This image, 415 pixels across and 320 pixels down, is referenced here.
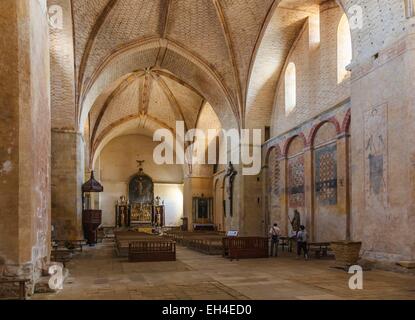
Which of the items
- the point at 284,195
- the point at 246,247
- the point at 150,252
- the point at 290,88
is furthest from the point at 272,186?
the point at 150,252

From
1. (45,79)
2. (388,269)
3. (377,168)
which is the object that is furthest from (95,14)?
(388,269)

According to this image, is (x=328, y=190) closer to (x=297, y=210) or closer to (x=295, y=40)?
(x=297, y=210)

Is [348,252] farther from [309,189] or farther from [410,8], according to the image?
[410,8]

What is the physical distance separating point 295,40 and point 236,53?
256 centimetres

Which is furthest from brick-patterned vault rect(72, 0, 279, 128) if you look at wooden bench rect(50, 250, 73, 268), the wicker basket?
the wicker basket

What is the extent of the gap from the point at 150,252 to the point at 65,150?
687 cm

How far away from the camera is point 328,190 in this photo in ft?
48.2

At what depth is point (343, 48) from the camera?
1458 cm

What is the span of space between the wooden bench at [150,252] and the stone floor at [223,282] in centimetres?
63

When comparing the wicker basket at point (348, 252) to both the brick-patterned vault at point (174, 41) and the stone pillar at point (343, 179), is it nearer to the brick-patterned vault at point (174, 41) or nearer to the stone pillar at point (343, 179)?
the stone pillar at point (343, 179)

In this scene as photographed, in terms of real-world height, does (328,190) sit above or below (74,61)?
below

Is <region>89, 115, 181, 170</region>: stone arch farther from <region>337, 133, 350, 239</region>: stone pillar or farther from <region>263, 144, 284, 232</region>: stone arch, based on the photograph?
<region>337, 133, 350, 239</region>: stone pillar

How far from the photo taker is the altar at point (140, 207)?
3419 cm

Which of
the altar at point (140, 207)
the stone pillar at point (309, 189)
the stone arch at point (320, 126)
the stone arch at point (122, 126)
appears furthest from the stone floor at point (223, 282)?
the altar at point (140, 207)
